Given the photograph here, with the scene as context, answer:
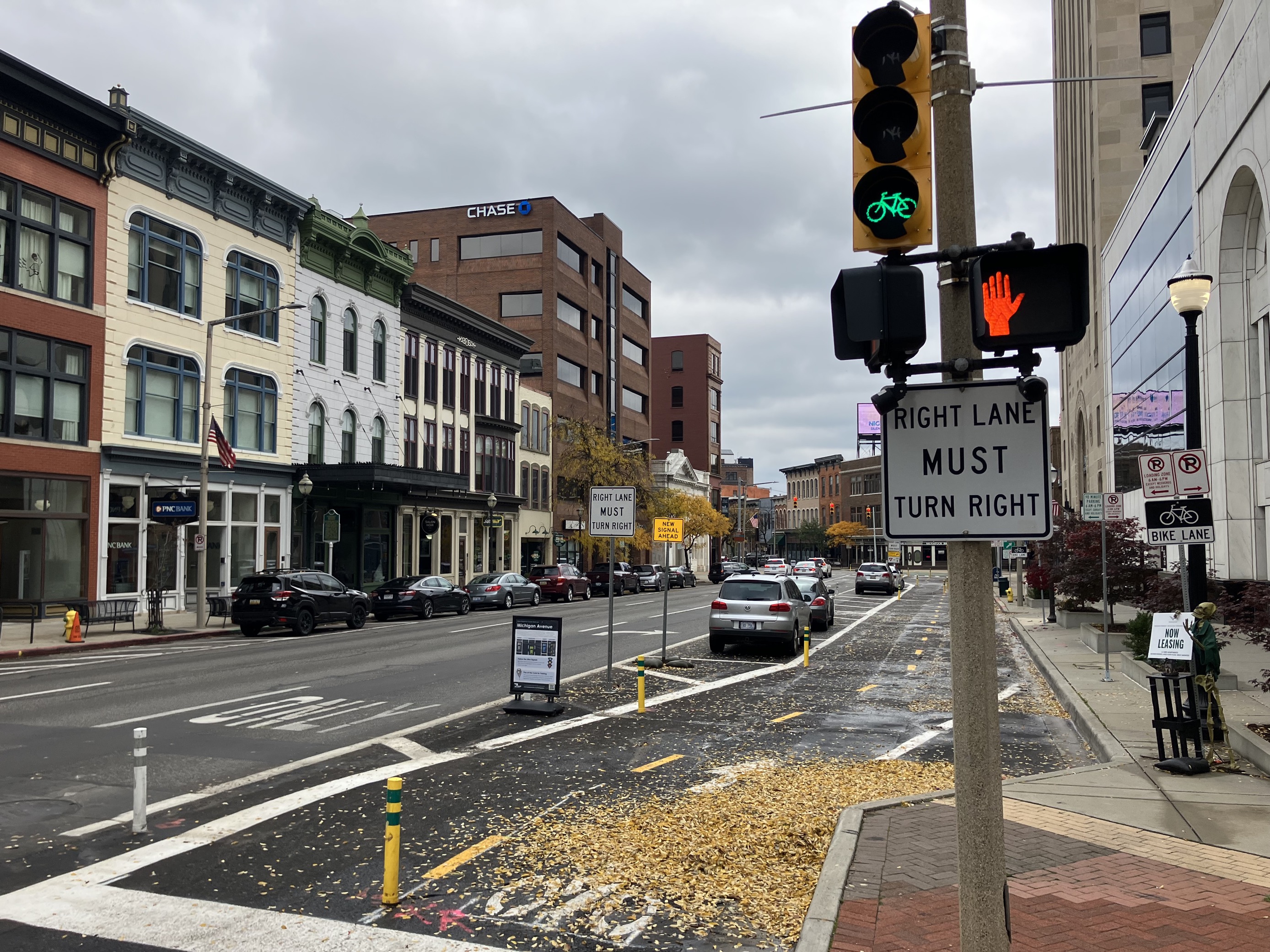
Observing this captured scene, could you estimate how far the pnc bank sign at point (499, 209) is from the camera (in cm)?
6600

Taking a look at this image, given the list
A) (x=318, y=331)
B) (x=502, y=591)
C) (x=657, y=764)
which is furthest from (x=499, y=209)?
(x=657, y=764)

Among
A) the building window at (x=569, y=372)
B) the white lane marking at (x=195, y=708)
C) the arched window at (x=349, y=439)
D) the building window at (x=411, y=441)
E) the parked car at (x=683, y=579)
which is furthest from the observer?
the building window at (x=569, y=372)

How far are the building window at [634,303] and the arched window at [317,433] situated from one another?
142 ft

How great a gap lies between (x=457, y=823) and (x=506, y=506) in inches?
1863

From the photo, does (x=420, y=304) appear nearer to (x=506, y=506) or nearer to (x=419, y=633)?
(x=506, y=506)

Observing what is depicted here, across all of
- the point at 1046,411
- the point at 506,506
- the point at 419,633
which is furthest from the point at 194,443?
the point at 1046,411

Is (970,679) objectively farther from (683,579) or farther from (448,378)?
(683,579)

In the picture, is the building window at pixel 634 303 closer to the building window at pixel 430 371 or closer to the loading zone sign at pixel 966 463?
the building window at pixel 430 371

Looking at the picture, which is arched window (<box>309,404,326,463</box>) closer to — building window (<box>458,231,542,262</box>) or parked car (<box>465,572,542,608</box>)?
parked car (<box>465,572,542,608</box>)

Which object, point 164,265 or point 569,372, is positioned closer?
point 164,265

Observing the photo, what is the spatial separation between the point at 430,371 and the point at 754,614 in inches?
1192

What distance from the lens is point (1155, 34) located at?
4538 cm

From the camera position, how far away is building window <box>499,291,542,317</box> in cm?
6625

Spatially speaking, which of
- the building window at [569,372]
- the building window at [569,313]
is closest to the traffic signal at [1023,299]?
the building window at [569,372]
